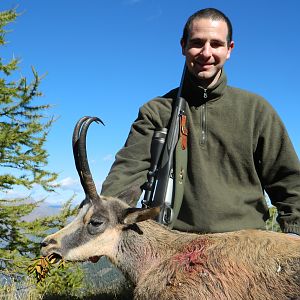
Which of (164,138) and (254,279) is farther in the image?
(164,138)

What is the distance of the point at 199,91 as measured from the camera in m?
6.71

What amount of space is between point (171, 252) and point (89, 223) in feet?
3.38

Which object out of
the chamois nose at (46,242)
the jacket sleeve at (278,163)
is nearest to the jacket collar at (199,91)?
the jacket sleeve at (278,163)

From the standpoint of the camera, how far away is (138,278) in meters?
5.79

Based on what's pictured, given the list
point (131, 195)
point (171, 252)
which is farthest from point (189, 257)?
point (131, 195)

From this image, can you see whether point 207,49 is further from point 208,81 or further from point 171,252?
point 171,252

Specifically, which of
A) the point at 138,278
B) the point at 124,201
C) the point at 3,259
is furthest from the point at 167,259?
the point at 3,259

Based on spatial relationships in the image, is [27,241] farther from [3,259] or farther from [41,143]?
[41,143]

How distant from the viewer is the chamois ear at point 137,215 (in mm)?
5438

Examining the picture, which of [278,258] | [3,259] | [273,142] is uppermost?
[273,142]

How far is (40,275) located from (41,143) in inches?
353

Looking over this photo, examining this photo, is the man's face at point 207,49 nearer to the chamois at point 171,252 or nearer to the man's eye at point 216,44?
the man's eye at point 216,44

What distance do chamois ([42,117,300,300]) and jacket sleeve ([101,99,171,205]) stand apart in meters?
0.36

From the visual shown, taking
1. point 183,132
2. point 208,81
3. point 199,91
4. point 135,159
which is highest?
point 208,81
